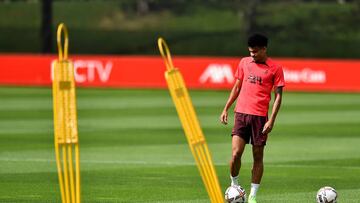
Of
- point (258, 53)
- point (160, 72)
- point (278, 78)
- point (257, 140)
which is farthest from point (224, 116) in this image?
point (160, 72)

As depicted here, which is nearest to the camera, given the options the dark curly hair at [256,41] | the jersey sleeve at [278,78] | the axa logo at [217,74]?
the dark curly hair at [256,41]

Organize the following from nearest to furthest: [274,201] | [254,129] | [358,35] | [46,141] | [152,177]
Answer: [254,129] < [274,201] < [152,177] < [46,141] < [358,35]

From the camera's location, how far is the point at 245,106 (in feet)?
39.1

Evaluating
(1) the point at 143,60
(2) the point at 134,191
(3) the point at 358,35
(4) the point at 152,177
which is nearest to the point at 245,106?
(2) the point at 134,191

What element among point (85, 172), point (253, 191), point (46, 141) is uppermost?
point (46, 141)

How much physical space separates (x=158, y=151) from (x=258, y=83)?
7.25m

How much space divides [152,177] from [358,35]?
29.0 metres

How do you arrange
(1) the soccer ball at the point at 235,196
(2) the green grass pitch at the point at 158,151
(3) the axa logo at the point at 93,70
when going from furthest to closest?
1. (3) the axa logo at the point at 93,70
2. (2) the green grass pitch at the point at 158,151
3. (1) the soccer ball at the point at 235,196

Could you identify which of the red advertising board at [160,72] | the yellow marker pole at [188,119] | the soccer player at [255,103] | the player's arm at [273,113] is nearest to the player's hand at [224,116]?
the soccer player at [255,103]

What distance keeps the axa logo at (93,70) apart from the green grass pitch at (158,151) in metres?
4.48

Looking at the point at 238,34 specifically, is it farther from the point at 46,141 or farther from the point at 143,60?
the point at 46,141

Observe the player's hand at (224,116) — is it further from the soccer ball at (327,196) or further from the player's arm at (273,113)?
the soccer ball at (327,196)

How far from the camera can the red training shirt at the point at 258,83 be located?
11.8 metres

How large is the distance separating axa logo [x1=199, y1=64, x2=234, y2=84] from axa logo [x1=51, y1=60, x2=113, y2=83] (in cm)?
325
